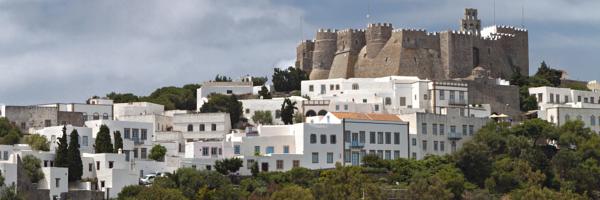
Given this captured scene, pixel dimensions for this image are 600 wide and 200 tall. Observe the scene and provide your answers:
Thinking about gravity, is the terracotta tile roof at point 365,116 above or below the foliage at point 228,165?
above

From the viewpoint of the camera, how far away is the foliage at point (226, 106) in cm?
8538

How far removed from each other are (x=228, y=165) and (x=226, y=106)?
1443 cm

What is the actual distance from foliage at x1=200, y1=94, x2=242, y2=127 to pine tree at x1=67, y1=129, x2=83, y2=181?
17546 mm

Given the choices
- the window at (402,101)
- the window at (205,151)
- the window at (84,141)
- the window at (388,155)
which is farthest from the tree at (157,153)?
the window at (402,101)

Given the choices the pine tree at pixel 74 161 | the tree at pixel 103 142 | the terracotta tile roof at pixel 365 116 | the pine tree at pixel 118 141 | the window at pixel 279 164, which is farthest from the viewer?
the terracotta tile roof at pixel 365 116

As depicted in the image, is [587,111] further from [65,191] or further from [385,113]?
[65,191]

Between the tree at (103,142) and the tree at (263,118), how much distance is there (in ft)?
50.9

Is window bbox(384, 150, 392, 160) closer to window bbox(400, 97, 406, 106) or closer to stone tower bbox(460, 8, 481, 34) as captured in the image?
window bbox(400, 97, 406, 106)

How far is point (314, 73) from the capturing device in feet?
325

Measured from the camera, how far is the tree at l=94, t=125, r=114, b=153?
71.2 m

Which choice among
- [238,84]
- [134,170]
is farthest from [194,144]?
[238,84]

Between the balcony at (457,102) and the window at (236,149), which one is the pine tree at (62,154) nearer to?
the window at (236,149)

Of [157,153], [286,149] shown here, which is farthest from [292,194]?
[157,153]

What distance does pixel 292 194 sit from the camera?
64062 mm
